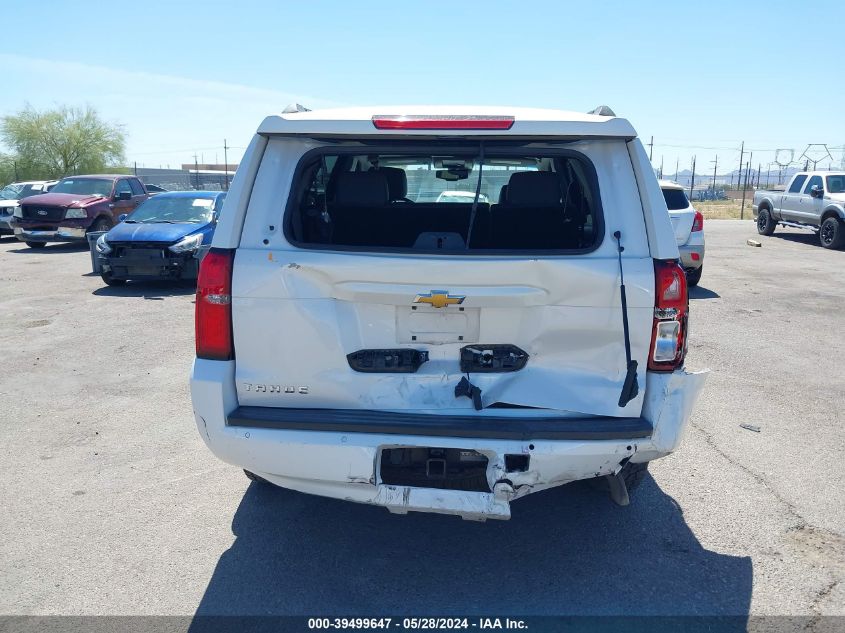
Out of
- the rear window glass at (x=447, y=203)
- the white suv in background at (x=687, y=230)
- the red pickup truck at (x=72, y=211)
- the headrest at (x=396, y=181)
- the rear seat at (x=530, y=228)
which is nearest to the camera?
the rear window glass at (x=447, y=203)

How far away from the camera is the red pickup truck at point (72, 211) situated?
1658 cm

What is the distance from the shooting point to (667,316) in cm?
312

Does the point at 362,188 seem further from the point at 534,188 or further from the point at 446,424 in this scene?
the point at 446,424

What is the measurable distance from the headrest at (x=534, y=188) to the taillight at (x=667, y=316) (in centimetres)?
90

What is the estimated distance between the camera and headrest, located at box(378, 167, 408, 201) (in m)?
4.95

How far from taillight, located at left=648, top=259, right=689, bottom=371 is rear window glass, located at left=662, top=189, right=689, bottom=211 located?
9.06m

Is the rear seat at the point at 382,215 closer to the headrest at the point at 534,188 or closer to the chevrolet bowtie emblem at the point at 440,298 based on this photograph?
the headrest at the point at 534,188

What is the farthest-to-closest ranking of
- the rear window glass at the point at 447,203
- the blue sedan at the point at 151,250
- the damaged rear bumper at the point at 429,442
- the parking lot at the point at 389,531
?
the blue sedan at the point at 151,250 → the rear window glass at the point at 447,203 → the parking lot at the point at 389,531 → the damaged rear bumper at the point at 429,442

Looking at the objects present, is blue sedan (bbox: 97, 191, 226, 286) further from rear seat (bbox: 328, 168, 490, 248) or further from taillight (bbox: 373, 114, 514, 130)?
taillight (bbox: 373, 114, 514, 130)

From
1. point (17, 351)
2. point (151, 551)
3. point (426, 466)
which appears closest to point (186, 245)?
point (17, 351)

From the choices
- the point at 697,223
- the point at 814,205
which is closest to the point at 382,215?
the point at 697,223

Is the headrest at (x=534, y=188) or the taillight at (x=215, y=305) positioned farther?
the headrest at (x=534, y=188)

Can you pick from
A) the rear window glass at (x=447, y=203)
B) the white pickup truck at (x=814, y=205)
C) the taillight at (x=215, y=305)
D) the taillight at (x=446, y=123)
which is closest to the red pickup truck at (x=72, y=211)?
the rear window glass at (x=447, y=203)

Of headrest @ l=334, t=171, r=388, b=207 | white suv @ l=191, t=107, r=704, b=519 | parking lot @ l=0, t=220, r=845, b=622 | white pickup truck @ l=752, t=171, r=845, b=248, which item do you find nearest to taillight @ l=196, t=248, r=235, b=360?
white suv @ l=191, t=107, r=704, b=519
